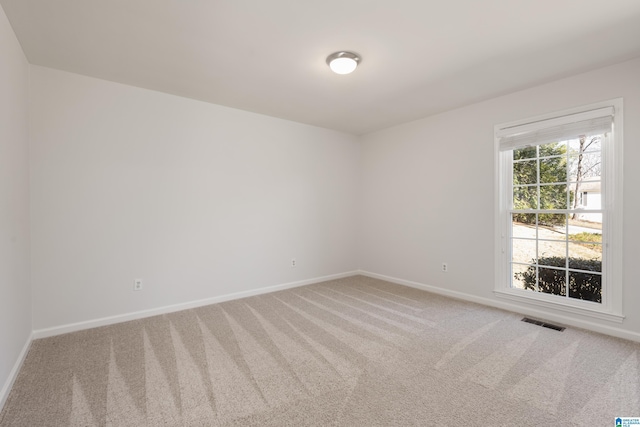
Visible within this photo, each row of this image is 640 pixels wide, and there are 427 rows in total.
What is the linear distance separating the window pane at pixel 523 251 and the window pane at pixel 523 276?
0.24 feet

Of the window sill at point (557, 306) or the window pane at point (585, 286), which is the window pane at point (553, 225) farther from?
the window sill at point (557, 306)

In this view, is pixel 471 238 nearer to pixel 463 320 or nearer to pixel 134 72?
pixel 463 320

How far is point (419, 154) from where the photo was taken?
14.6ft

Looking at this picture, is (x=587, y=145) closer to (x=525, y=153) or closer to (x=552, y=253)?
(x=525, y=153)

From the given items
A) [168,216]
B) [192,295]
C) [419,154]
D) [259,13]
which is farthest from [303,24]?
[192,295]

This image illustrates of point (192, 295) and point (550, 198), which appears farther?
point (192, 295)

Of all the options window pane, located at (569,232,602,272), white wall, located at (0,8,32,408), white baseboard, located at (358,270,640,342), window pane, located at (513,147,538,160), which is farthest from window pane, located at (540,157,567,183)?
white wall, located at (0,8,32,408)

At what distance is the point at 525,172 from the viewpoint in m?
3.50

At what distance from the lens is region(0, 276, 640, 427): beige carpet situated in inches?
67.7

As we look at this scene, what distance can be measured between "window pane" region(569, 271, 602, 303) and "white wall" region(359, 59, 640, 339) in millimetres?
226

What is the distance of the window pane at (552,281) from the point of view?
3.21 metres

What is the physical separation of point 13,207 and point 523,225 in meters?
5.00

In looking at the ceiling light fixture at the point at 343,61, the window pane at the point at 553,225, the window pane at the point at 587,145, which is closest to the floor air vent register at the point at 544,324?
the window pane at the point at 553,225

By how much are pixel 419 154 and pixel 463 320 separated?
244 centimetres
